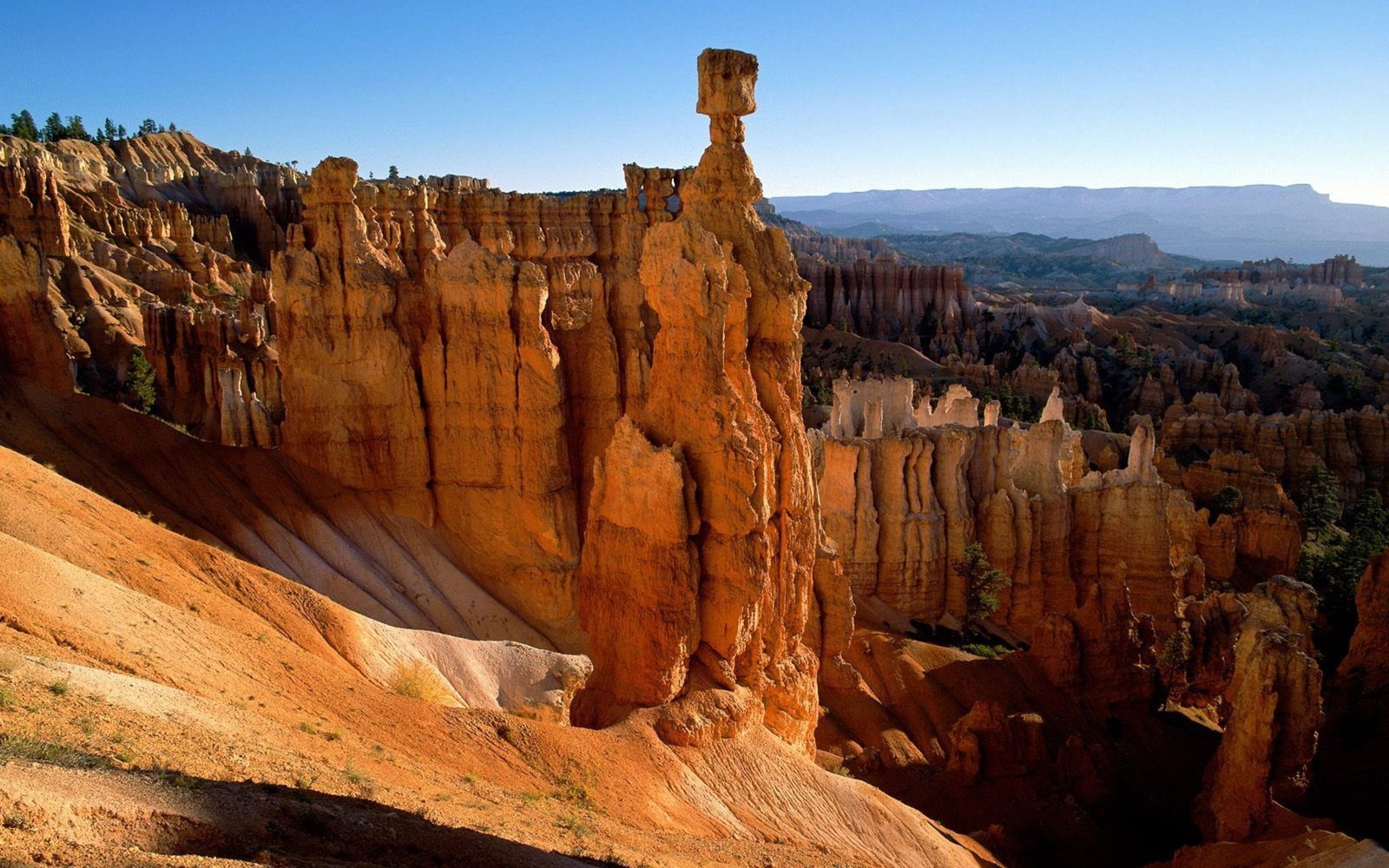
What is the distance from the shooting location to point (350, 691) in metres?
11.8

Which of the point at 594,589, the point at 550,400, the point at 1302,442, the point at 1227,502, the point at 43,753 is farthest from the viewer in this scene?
the point at 1302,442

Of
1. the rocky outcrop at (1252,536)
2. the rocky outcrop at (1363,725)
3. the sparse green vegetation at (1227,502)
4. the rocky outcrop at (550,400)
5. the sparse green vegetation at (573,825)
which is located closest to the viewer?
the sparse green vegetation at (573,825)

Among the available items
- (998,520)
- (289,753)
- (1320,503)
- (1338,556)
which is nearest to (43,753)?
(289,753)

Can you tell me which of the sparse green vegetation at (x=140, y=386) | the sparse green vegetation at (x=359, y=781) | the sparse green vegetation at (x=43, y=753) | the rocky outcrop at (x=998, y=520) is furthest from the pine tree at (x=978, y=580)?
the sparse green vegetation at (x=43, y=753)

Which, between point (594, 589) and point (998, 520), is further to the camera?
point (998, 520)

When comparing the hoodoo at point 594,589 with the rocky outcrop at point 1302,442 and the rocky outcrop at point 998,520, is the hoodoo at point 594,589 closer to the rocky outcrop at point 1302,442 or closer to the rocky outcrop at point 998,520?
the rocky outcrop at point 998,520

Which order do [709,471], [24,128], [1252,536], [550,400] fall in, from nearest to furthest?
[709,471], [550,400], [1252,536], [24,128]

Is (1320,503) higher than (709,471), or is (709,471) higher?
(709,471)

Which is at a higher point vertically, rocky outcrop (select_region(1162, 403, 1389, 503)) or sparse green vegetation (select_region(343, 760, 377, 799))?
sparse green vegetation (select_region(343, 760, 377, 799))

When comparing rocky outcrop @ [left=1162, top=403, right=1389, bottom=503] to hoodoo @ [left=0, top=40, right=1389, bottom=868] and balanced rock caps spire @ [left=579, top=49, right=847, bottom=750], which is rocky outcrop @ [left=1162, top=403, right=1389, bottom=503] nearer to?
hoodoo @ [left=0, top=40, right=1389, bottom=868]

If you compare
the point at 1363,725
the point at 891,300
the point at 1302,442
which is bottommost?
the point at 1363,725

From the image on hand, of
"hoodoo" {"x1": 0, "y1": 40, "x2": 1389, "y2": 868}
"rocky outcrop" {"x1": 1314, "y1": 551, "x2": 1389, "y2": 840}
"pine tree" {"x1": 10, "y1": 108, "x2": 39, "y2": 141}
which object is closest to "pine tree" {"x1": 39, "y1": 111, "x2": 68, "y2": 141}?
"pine tree" {"x1": 10, "y1": 108, "x2": 39, "y2": 141}

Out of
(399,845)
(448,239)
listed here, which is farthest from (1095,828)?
(448,239)

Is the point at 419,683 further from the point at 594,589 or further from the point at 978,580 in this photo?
the point at 978,580
